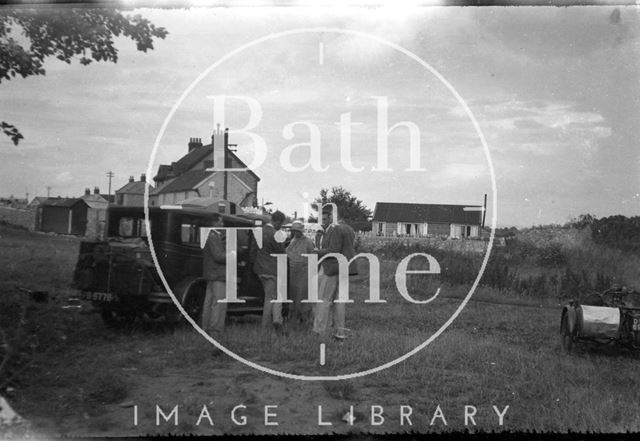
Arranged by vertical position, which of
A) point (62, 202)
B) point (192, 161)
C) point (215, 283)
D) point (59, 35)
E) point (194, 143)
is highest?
point (59, 35)

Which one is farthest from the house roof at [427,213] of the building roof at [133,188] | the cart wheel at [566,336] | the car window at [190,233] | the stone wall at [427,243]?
the building roof at [133,188]

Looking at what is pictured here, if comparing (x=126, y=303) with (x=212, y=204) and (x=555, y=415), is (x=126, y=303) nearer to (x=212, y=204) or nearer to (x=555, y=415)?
(x=212, y=204)

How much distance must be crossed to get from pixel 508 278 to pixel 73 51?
119 inches

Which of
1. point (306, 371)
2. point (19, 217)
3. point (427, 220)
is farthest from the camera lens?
point (427, 220)

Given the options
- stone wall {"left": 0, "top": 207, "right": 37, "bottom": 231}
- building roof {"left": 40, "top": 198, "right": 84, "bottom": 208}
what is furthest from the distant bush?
stone wall {"left": 0, "top": 207, "right": 37, "bottom": 231}

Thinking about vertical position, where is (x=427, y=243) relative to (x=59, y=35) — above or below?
below

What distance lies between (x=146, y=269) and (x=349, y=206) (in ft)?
4.26

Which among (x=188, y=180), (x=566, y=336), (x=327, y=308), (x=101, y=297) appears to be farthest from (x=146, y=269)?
(x=566, y=336)

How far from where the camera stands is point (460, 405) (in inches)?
145

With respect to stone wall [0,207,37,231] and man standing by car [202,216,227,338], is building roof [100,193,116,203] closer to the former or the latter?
stone wall [0,207,37,231]

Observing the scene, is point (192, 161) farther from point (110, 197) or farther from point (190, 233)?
point (110, 197)

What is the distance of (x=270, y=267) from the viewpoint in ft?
13.1

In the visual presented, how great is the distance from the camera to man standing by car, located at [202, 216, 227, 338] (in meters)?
3.93

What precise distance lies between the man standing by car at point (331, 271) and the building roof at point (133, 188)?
111cm
